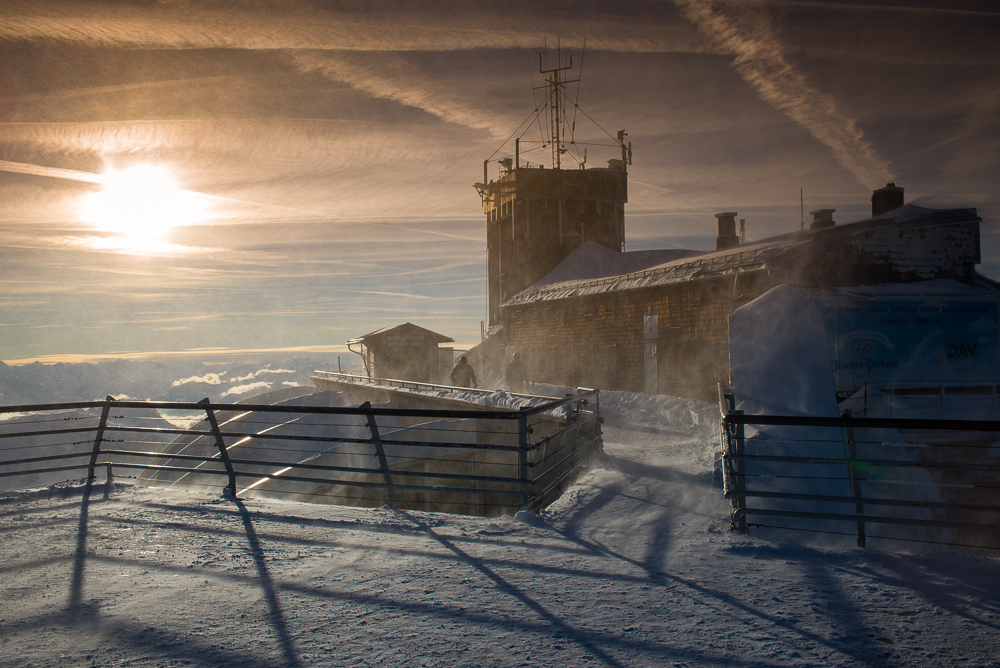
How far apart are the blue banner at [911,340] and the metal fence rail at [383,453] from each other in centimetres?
690

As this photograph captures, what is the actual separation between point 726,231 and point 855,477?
2401 centimetres

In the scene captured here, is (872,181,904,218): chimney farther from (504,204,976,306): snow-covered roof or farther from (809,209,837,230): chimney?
(504,204,976,306): snow-covered roof

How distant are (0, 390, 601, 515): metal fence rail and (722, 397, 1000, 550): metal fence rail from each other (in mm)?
2027

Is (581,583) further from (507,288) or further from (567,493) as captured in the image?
(507,288)

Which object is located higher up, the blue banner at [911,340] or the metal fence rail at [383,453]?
the blue banner at [911,340]

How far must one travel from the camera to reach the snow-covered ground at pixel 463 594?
315 cm

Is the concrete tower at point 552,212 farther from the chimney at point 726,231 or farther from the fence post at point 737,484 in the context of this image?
the fence post at point 737,484

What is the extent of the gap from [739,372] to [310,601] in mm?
10826

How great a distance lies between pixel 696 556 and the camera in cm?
466

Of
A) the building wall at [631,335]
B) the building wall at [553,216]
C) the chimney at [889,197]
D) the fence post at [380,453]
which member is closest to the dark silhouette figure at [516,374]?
the building wall at [631,335]

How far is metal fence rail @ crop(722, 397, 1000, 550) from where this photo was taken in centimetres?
446

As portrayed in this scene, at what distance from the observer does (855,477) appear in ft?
16.3

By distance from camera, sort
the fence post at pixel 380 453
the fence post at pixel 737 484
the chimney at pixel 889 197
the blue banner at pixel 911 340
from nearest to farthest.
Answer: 1. the fence post at pixel 737 484
2. the fence post at pixel 380 453
3. the blue banner at pixel 911 340
4. the chimney at pixel 889 197

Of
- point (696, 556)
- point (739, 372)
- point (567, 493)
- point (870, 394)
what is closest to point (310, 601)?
point (696, 556)
